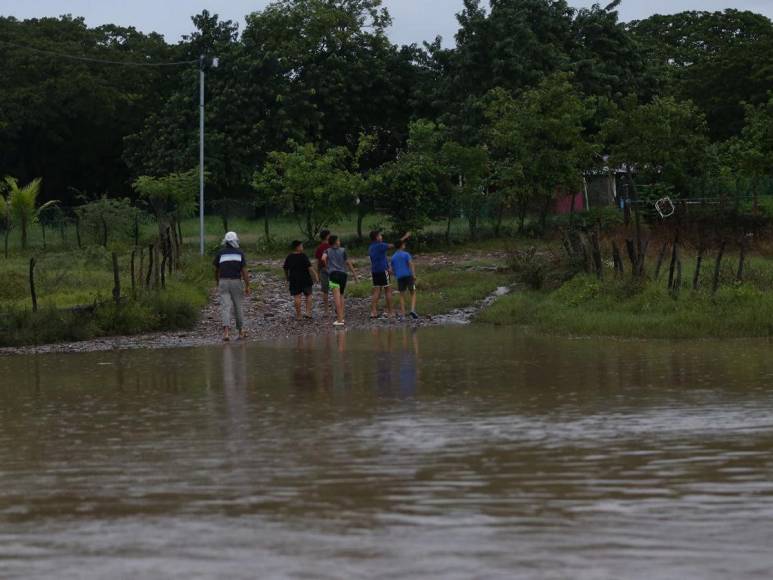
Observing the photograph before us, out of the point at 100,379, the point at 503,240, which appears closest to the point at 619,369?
the point at 100,379

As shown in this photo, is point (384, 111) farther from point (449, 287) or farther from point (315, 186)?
point (449, 287)

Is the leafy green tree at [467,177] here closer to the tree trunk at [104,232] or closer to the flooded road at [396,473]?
the tree trunk at [104,232]

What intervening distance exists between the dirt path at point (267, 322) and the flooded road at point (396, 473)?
4456 mm

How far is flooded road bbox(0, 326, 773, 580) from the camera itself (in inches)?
241

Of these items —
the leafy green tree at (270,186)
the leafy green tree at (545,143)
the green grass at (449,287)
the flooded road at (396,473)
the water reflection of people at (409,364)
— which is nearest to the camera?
the flooded road at (396,473)

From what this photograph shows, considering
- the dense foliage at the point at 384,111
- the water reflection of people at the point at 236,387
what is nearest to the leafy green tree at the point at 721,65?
the dense foliage at the point at 384,111

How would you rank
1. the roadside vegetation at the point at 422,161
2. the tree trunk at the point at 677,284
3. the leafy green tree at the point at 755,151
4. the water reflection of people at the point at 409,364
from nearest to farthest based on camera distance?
the water reflection of people at the point at 409,364, the tree trunk at the point at 677,284, the roadside vegetation at the point at 422,161, the leafy green tree at the point at 755,151

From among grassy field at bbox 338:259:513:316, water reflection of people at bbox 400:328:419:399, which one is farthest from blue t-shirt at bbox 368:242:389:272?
water reflection of people at bbox 400:328:419:399

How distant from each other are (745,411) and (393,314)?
46.0 ft

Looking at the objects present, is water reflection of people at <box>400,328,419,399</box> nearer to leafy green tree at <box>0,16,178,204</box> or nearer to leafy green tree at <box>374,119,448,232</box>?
leafy green tree at <box>374,119,448,232</box>

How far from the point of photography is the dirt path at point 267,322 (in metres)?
19.7

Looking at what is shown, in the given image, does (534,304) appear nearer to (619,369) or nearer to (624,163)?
(619,369)

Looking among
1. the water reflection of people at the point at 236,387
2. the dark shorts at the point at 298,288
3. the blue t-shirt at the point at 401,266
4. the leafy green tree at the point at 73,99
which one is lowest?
the water reflection of people at the point at 236,387

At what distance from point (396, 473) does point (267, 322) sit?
50.5 feet
